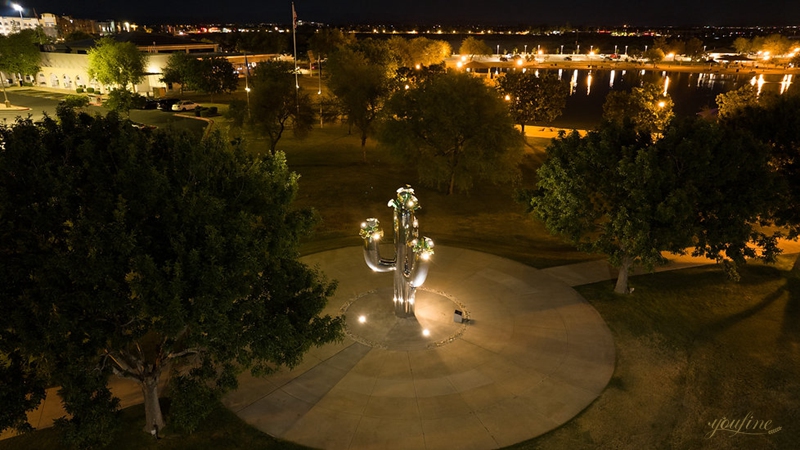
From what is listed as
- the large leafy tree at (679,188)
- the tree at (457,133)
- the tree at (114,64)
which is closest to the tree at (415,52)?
the tree at (114,64)

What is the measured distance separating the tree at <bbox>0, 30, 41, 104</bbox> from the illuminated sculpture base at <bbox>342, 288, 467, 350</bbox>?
81533 millimetres

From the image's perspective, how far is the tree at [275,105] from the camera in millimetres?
42469

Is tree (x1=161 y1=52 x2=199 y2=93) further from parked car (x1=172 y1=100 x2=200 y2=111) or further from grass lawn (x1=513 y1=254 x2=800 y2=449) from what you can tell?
grass lawn (x1=513 y1=254 x2=800 y2=449)

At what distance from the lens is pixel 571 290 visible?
23.9 m

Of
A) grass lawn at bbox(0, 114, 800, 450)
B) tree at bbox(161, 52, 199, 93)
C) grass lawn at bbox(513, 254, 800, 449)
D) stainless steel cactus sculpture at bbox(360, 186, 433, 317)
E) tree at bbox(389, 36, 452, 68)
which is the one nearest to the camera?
grass lawn at bbox(0, 114, 800, 450)

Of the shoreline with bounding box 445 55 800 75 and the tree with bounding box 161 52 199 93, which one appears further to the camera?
the shoreline with bounding box 445 55 800 75

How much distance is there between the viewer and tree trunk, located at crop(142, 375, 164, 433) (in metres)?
14.6

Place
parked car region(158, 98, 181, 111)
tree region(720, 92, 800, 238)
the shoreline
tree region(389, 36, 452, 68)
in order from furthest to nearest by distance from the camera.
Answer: the shoreline
tree region(389, 36, 452, 68)
parked car region(158, 98, 181, 111)
tree region(720, 92, 800, 238)

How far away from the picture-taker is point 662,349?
19.5 meters

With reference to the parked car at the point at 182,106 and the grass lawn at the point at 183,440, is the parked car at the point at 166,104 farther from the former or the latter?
the grass lawn at the point at 183,440

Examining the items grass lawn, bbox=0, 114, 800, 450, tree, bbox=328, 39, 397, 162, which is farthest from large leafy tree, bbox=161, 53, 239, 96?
grass lawn, bbox=0, 114, 800, 450

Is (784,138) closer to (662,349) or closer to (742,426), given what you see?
(662,349)

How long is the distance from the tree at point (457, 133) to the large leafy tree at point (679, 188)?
12807 millimetres

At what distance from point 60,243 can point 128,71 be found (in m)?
70.8
